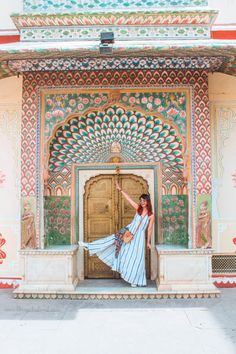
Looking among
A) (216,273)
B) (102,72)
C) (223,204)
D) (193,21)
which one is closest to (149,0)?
(193,21)

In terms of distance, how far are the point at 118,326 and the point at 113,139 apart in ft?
8.90

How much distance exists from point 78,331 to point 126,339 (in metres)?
0.54

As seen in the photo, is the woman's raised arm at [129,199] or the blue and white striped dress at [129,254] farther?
the woman's raised arm at [129,199]

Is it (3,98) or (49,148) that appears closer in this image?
(49,148)

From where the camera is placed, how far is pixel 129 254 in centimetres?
567

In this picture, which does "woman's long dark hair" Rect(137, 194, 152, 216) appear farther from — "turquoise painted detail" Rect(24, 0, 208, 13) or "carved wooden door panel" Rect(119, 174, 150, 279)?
"turquoise painted detail" Rect(24, 0, 208, 13)

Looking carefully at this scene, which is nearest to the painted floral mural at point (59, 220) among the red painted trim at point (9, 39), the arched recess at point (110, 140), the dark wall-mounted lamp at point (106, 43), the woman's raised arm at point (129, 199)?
the arched recess at point (110, 140)

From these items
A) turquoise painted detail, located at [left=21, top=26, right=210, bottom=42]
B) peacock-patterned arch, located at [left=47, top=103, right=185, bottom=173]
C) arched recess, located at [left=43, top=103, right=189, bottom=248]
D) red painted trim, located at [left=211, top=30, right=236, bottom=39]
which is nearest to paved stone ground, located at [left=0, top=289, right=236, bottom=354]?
arched recess, located at [left=43, top=103, right=189, bottom=248]

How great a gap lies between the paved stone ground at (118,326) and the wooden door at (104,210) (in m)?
0.89

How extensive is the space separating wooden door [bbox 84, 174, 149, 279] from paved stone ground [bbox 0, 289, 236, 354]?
2.92 ft

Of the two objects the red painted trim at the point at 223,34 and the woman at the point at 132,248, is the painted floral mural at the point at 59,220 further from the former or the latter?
the red painted trim at the point at 223,34

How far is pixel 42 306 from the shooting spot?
5.04 m

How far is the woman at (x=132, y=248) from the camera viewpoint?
5.61m

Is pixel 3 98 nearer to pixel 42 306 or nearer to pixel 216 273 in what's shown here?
pixel 42 306
